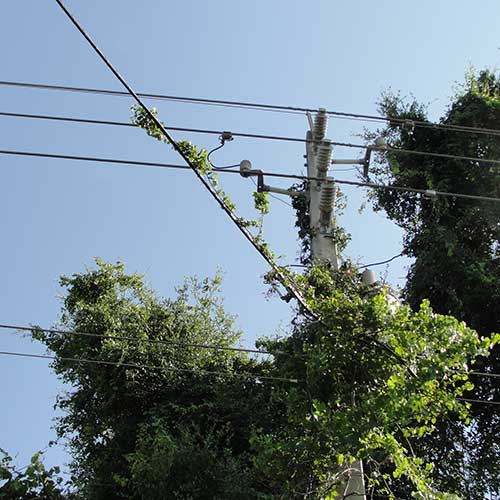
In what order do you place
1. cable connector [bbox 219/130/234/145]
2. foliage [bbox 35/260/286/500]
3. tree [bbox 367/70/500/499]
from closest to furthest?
cable connector [bbox 219/130/234/145] → foliage [bbox 35/260/286/500] → tree [bbox 367/70/500/499]

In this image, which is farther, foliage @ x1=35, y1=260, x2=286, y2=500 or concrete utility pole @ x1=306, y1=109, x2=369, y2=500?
foliage @ x1=35, y1=260, x2=286, y2=500

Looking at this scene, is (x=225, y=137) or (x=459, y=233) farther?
(x=459, y=233)

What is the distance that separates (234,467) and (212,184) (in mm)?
3293

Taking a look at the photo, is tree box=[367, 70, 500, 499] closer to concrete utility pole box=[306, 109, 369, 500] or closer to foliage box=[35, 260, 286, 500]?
foliage box=[35, 260, 286, 500]

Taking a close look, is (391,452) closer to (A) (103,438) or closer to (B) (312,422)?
(B) (312,422)

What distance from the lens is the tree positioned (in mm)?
9352

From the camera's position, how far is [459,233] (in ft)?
35.9

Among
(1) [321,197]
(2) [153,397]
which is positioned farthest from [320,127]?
(2) [153,397]

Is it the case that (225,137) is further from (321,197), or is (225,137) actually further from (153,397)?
(153,397)

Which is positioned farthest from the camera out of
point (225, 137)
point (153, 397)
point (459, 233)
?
point (459, 233)

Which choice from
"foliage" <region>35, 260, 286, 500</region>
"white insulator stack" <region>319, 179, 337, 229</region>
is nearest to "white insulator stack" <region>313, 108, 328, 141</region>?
"white insulator stack" <region>319, 179, 337, 229</region>

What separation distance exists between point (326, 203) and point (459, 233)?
5.34 metres

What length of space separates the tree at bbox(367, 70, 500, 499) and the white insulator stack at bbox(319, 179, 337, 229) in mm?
4271

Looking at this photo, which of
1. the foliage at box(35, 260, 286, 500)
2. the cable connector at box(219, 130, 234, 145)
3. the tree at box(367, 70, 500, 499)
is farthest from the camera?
the tree at box(367, 70, 500, 499)
